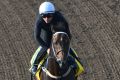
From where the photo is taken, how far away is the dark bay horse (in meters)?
5.27

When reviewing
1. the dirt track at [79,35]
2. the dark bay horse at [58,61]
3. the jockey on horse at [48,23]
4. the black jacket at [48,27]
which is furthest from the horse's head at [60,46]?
the dirt track at [79,35]

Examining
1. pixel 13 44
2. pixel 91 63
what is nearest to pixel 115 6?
pixel 91 63

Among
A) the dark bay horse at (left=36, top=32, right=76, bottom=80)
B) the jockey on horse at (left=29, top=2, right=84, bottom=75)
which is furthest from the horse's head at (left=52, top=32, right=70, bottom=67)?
the jockey on horse at (left=29, top=2, right=84, bottom=75)

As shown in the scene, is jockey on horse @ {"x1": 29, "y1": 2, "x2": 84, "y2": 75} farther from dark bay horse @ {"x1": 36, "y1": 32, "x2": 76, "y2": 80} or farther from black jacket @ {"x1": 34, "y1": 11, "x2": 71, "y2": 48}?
dark bay horse @ {"x1": 36, "y1": 32, "x2": 76, "y2": 80}

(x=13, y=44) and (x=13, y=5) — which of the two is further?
(x=13, y=5)

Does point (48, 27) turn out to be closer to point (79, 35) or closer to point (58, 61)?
point (58, 61)

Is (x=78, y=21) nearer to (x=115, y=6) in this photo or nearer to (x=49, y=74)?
(x=115, y=6)

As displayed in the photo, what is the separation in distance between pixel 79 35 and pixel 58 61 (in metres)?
6.01

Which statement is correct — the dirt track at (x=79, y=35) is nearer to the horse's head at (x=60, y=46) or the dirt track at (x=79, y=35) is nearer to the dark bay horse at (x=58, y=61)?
the dark bay horse at (x=58, y=61)

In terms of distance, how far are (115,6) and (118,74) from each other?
3.53 meters

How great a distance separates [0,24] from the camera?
1225 centimetres

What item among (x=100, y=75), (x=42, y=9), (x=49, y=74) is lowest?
(x=100, y=75)

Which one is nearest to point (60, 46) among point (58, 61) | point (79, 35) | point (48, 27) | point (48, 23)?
point (58, 61)

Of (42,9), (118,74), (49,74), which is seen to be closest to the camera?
(49,74)
